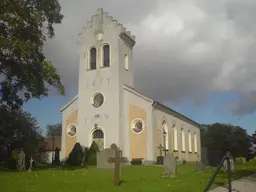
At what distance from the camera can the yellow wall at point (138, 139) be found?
30438 mm

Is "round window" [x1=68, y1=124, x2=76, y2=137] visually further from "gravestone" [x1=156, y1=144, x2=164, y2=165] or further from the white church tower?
"gravestone" [x1=156, y1=144, x2=164, y2=165]

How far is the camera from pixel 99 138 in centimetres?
3178

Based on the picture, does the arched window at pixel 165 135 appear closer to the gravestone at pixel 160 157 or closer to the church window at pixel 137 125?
the gravestone at pixel 160 157

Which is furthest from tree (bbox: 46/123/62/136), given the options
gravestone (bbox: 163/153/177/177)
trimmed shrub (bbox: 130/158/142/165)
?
gravestone (bbox: 163/153/177/177)

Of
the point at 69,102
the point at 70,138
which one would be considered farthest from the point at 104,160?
the point at 69,102

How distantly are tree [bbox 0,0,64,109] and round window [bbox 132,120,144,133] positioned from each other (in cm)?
1386

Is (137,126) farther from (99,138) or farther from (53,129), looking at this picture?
(53,129)

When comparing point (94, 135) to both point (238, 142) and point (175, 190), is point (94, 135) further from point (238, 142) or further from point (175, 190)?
point (238, 142)

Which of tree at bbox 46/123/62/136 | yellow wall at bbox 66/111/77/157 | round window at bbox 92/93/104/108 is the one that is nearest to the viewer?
round window at bbox 92/93/104/108

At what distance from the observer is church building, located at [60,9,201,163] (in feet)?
102

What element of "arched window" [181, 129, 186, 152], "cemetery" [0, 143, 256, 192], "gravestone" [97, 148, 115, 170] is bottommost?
"cemetery" [0, 143, 256, 192]

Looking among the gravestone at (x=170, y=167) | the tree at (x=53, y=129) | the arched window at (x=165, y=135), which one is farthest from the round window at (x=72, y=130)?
the tree at (x=53, y=129)

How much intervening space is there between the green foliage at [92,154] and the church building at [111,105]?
3.65ft

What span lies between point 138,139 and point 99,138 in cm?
411
